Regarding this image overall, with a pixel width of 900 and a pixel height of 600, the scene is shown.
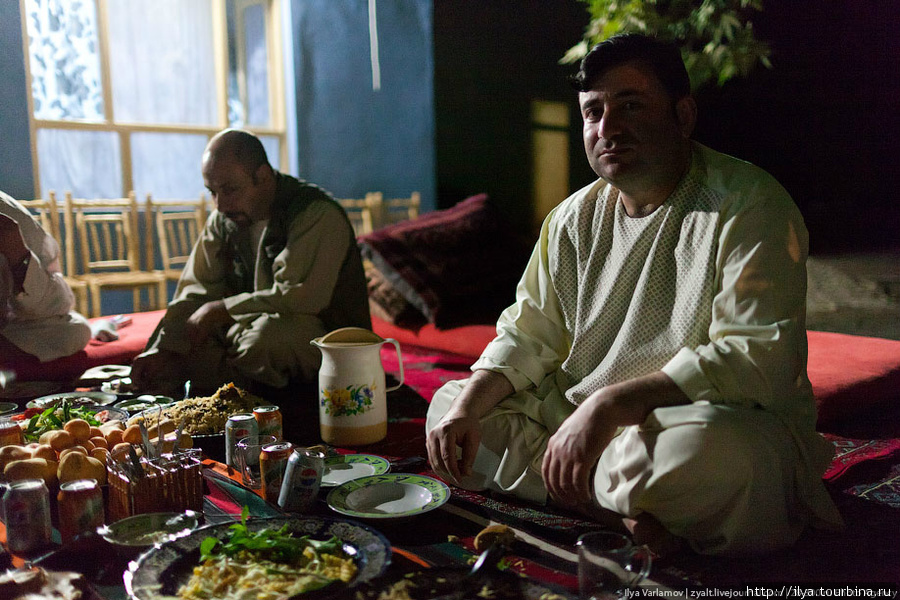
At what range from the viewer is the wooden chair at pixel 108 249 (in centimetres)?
465

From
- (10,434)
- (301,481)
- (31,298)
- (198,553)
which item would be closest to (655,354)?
(301,481)

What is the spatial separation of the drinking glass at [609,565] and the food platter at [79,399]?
1777 millimetres

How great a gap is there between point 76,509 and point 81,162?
14.8 feet

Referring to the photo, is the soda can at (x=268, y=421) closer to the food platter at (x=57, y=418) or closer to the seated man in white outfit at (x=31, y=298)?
the food platter at (x=57, y=418)

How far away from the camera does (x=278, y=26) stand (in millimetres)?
6156

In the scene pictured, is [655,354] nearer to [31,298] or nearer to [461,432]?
[461,432]

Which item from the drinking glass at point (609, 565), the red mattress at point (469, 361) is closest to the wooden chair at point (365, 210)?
the red mattress at point (469, 361)

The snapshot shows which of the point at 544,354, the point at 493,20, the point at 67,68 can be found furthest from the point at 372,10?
the point at 544,354

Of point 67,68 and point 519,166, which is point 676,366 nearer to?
point 519,166

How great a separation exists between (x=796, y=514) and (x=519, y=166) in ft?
12.0

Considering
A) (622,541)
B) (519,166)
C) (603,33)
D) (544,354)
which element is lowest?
(622,541)

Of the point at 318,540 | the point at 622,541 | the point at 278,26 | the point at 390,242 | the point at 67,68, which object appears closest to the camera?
the point at 622,541

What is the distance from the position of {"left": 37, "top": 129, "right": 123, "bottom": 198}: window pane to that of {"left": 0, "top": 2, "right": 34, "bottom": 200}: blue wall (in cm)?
196

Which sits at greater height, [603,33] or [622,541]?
[603,33]
